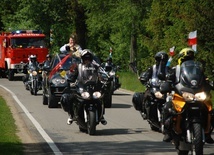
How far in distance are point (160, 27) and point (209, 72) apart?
44.9ft

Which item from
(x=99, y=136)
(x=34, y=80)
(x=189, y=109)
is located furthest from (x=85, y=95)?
(x=34, y=80)

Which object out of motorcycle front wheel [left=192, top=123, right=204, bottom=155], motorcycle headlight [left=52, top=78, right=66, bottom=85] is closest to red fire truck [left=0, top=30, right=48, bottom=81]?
motorcycle headlight [left=52, top=78, right=66, bottom=85]

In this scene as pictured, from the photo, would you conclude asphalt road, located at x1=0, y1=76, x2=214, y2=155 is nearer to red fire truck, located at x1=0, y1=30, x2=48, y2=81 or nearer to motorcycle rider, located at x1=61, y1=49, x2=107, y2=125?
motorcycle rider, located at x1=61, y1=49, x2=107, y2=125

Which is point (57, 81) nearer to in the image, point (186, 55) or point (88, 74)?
point (88, 74)

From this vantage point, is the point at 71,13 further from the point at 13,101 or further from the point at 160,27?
the point at 13,101

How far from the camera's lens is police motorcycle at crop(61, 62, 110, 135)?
15812mm

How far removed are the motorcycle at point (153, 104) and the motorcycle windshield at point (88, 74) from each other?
106 cm

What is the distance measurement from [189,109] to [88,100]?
466cm

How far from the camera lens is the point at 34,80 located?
30.5 meters

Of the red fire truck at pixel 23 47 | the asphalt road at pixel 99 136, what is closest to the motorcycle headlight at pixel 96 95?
the asphalt road at pixel 99 136

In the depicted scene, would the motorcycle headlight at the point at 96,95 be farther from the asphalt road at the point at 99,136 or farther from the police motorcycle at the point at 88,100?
the asphalt road at the point at 99,136

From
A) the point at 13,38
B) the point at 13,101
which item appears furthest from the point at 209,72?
the point at 13,101

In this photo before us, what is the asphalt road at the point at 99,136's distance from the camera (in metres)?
13.4

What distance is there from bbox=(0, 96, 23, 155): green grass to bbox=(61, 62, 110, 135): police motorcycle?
1.37m
